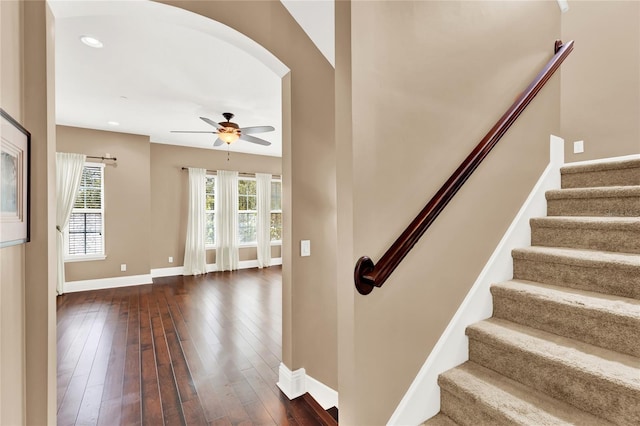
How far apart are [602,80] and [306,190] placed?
3721 mm

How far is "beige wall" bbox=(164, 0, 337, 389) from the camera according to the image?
2.26 m

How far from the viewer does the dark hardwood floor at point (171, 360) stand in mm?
2016

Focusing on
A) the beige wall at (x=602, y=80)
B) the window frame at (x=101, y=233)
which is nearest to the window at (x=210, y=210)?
the window frame at (x=101, y=233)

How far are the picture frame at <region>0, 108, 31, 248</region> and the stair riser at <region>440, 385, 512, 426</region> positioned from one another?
1.89 m

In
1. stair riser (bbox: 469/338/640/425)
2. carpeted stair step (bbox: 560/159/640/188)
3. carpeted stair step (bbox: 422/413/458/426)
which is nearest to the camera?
stair riser (bbox: 469/338/640/425)

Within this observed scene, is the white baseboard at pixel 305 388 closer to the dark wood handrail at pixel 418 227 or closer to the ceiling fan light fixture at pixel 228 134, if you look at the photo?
the dark wood handrail at pixel 418 227

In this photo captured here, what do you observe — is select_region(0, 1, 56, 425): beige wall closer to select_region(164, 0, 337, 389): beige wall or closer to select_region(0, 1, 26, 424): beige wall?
select_region(0, 1, 26, 424): beige wall

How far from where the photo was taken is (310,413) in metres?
2.04

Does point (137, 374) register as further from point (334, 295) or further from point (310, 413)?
point (334, 295)

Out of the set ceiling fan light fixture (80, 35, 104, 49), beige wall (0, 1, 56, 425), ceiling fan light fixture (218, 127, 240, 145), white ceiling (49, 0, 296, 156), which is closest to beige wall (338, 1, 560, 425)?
white ceiling (49, 0, 296, 156)

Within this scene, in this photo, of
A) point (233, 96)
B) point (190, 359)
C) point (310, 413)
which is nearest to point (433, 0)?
point (310, 413)

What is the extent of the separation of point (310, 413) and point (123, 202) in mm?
5283

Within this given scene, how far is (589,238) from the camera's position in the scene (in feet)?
5.22

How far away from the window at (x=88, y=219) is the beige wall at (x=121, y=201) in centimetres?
A: 11
